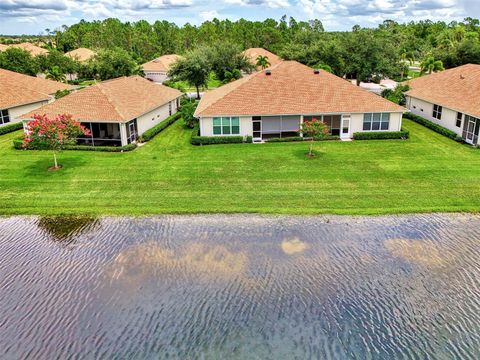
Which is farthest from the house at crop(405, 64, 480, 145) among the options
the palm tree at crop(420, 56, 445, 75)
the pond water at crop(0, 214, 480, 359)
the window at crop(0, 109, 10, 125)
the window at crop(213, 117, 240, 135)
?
the window at crop(0, 109, 10, 125)

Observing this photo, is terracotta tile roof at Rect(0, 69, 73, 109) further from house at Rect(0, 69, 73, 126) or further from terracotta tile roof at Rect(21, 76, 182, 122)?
terracotta tile roof at Rect(21, 76, 182, 122)

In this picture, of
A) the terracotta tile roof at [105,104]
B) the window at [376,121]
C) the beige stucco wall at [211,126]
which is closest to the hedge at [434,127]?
the window at [376,121]

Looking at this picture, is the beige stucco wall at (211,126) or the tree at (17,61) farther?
the tree at (17,61)

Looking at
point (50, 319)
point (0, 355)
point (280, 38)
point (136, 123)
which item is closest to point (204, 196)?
point (50, 319)

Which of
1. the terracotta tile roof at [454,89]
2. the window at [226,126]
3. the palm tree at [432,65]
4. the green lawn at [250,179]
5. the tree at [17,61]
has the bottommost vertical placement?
the green lawn at [250,179]

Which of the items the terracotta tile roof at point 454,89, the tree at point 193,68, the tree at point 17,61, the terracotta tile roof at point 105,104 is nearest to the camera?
the terracotta tile roof at point 105,104

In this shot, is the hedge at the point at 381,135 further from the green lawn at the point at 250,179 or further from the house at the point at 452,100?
the house at the point at 452,100
